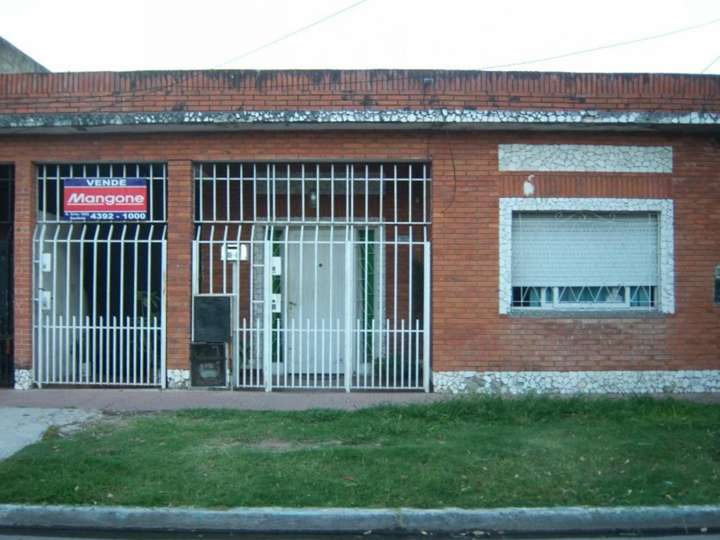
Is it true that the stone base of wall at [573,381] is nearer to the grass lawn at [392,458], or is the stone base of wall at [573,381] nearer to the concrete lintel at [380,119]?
the grass lawn at [392,458]

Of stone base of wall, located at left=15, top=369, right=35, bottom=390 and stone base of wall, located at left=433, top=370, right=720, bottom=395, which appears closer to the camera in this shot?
stone base of wall, located at left=433, top=370, right=720, bottom=395

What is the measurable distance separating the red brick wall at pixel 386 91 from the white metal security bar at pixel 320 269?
941mm

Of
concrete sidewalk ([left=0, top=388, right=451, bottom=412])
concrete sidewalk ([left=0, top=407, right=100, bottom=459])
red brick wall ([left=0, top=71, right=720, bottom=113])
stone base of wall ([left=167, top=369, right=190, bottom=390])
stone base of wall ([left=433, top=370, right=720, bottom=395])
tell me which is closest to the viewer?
concrete sidewalk ([left=0, top=407, right=100, bottom=459])

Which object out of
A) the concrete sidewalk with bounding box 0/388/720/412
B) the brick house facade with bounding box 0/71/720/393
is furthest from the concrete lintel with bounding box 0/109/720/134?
the concrete sidewalk with bounding box 0/388/720/412

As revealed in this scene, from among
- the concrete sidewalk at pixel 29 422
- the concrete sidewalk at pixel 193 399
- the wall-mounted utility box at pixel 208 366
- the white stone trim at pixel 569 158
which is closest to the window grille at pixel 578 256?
the white stone trim at pixel 569 158

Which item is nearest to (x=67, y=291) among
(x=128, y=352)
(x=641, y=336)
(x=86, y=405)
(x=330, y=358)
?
(x=128, y=352)

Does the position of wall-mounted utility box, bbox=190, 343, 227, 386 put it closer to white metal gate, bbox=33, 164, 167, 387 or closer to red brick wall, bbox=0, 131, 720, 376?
red brick wall, bbox=0, 131, 720, 376

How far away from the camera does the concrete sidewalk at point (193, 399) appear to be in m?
8.77

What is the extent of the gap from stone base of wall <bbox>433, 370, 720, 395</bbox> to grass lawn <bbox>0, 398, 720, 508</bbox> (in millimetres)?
896

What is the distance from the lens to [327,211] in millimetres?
11008

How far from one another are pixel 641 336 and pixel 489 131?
3347mm

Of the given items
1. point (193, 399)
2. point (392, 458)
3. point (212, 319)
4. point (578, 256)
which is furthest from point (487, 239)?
point (193, 399)

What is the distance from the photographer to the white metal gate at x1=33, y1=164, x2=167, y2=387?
9797 mm

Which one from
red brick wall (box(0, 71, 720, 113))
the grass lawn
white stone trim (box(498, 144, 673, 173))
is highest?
red brick wall (box(0, 71, 720, 113))
